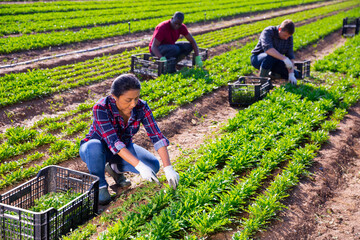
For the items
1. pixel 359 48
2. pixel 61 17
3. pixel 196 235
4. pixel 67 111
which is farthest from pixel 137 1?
pixel 196 235

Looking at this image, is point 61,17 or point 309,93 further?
point 61,17

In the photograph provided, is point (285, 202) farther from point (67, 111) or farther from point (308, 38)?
point (308, 38)

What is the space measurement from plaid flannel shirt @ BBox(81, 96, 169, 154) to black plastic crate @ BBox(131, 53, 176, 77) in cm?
497

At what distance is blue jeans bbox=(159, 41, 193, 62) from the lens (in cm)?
982

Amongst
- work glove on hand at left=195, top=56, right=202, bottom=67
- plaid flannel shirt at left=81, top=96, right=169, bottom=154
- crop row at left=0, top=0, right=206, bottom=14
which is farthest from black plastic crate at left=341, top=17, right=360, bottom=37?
plaid flannel shirt at left=81, top=96, right=169, bottom=154

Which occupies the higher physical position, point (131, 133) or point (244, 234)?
point (131, 133)

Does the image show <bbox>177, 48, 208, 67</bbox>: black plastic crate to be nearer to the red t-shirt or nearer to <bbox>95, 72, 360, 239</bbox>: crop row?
the red t-shirt

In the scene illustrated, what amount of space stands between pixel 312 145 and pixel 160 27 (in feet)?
16.8

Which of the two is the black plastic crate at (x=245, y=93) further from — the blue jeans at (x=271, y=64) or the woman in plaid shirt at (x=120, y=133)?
the woman in plaid shirt at (x=120, y=133)

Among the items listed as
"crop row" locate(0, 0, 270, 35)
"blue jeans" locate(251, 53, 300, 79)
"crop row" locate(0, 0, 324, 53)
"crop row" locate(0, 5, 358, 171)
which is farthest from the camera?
"crop row" locate(0, 0, 270, 35)

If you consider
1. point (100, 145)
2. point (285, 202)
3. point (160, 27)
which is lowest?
point (285, 202)

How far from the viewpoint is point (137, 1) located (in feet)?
93.8

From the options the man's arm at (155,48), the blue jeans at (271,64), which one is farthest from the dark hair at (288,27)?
the man's arm at (155,48)

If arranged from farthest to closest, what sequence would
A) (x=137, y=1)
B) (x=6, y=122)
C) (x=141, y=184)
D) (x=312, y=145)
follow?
(x=137, y=1) < (x=6, y=122) < (x=312, y=145) < (x=141, y=184)
